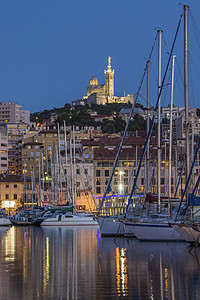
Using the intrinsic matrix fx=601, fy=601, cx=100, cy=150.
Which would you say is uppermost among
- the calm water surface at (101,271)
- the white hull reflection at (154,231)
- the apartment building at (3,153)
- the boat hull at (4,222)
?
the apartment building at (3,153)

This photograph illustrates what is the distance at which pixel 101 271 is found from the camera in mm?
29047

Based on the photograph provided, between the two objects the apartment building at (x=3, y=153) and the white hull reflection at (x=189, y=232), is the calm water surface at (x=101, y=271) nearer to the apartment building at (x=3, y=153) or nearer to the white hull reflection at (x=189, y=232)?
the white hull reflection at (x=189, y=232)

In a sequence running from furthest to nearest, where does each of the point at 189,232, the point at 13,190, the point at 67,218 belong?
1. the point at 13,190
2. the point at 67,218
3. the point at 189,232

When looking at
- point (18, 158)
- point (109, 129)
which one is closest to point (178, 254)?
point (18, 158)

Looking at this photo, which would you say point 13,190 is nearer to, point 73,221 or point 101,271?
point 73,221

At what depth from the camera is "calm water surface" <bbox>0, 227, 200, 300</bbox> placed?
74.3ft

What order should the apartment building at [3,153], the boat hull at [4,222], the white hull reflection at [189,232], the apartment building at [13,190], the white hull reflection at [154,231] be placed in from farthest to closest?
the apartment building at [3,153] < the apartment building at [13,190] < the boat hull at [4,222] < the white hull reflection at [154,231] < the white hull reflection at [189,232]

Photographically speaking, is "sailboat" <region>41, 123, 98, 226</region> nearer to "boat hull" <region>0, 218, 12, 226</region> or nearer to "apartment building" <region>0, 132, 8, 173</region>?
"boat hull" <region>0, 218, 12, 226</region>

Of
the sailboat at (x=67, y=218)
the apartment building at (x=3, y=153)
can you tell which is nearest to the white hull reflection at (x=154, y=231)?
the sailboat at (x=67, y=218)

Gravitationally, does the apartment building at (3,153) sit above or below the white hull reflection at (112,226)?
above

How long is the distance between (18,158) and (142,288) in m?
150

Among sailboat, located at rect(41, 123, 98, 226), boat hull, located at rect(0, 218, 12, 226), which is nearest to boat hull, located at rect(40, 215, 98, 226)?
sailboat, located at rect(41, 123, 98, 226)

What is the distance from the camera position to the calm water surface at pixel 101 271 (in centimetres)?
2264

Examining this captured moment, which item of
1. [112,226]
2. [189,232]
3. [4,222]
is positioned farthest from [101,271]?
[4,222]
